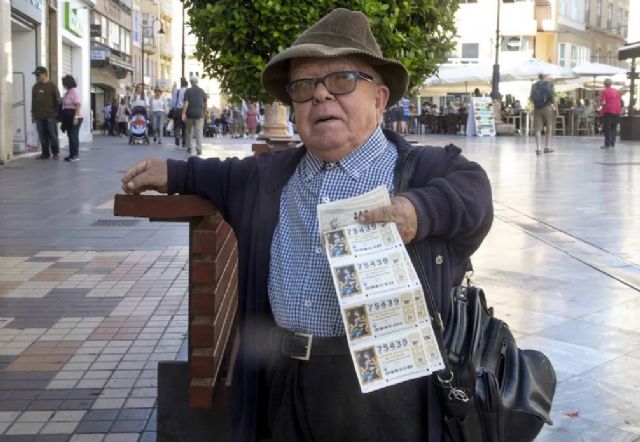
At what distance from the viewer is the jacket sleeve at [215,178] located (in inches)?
101

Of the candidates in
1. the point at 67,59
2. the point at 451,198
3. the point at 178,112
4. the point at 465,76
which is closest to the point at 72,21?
the point at 67,59

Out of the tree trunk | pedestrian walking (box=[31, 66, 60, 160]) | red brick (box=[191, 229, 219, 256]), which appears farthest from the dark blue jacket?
pedestrian walking (box=[31, 66, 60, 160])

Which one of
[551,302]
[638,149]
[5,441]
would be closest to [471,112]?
[638,149]

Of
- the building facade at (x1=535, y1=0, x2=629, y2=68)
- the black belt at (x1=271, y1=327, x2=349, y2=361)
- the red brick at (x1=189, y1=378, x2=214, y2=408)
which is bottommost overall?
the red brick at (x1=189, y1=378, x2=214, y2=408)

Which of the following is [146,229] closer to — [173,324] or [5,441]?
[173,324]

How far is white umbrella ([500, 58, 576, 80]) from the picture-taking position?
34.1 m

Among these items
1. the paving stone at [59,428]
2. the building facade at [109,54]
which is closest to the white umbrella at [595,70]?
the building facade at [109,54]

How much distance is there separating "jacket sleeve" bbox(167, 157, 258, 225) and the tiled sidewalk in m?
1.55

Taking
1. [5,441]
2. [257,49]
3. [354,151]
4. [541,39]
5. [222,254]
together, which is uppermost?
[541,39]

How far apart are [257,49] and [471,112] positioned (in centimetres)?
3001

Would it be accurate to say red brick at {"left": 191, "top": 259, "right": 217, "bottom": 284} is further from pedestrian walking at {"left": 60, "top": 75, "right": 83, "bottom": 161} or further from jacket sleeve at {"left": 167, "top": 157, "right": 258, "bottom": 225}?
pedestrian walking at {"left": 60, "top": 75, "right": 83, "bottom": 161}

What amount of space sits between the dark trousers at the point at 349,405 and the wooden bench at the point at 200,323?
0.72 metres

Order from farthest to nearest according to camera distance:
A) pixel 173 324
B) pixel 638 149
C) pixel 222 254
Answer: pixel 638 149, pixel 173 324, pixel 222 254

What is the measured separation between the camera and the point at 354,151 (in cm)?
238
